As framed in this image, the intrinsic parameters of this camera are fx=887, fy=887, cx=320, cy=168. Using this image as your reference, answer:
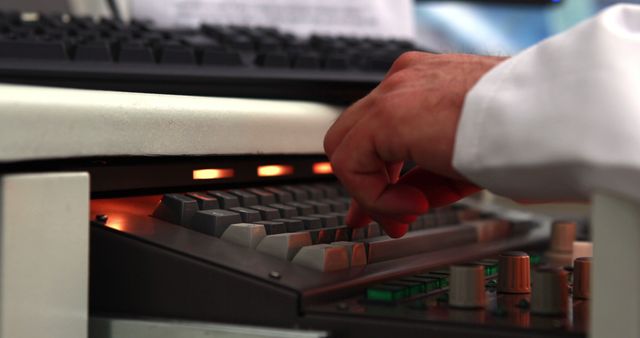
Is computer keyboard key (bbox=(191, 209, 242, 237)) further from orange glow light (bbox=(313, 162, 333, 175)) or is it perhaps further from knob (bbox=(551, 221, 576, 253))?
knob (bbox=(551, 221, 576, 253))

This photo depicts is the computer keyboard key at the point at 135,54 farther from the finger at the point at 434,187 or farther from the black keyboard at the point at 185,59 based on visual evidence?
the finger at the point at 434,187

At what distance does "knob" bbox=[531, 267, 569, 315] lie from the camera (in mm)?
573

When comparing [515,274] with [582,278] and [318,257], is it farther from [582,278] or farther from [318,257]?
[318,257]

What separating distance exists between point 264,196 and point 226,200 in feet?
0.21

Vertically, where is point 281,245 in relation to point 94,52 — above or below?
below

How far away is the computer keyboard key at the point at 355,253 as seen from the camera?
68cm

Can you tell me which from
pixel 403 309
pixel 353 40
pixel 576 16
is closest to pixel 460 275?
pixel 403 309

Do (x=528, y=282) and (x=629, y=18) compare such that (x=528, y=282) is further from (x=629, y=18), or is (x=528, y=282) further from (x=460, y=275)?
(x=629, y=18)

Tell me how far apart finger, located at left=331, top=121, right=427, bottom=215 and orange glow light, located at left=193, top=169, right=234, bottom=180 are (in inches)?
6.5

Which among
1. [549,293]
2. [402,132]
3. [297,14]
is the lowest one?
[549,293]

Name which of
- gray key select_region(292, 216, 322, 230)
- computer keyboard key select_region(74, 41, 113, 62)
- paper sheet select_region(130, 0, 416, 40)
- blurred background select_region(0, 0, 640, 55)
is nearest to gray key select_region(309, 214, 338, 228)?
gray key select_region(292, 216, 322, 230)

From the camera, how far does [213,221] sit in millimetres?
673

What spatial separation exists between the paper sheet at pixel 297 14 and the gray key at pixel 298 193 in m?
0.37

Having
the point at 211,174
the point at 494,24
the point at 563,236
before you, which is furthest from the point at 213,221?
the point at 494,24
